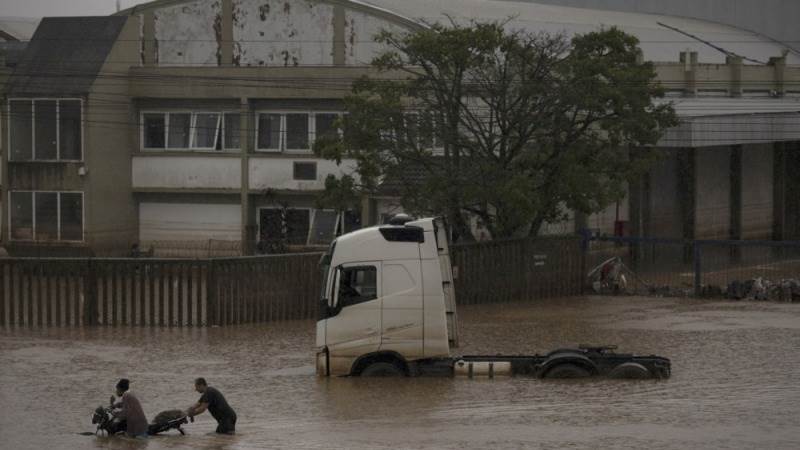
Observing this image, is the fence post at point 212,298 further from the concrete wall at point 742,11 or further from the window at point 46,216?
the concrete wall at point 742,11

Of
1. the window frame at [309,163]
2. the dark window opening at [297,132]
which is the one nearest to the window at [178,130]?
the dark window opening at [297,132]

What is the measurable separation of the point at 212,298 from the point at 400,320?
8.87m

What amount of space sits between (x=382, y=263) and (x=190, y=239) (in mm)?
26129

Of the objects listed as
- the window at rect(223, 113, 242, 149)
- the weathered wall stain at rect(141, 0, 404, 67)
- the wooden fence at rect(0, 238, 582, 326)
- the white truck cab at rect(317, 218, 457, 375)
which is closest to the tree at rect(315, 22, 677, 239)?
the wooden fence at rect(0, 238, 582, 326)

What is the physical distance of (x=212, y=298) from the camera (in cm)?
3133

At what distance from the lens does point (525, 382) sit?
23.1 m

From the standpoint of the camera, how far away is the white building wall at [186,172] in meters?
48.3

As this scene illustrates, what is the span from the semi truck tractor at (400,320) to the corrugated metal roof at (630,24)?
82.9 ft

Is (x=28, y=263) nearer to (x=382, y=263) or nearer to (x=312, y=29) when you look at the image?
(x=382, y=263)

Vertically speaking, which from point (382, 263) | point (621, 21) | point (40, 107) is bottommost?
point (382, 263)

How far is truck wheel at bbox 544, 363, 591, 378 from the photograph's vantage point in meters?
23.1

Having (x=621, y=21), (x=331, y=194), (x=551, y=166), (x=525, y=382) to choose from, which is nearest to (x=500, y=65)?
(x=551, y=166)

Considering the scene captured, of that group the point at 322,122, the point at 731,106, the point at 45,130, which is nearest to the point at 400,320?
the point at 322,122

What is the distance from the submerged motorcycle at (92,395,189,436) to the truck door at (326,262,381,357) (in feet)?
14.2
